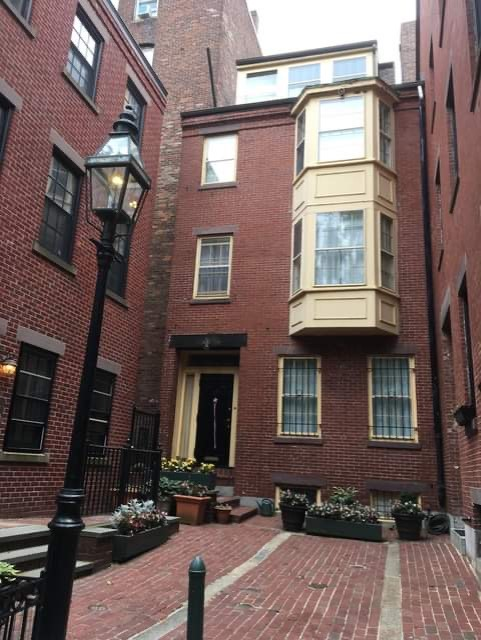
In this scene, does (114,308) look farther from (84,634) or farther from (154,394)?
(84,634)

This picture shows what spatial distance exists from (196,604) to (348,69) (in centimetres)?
1630

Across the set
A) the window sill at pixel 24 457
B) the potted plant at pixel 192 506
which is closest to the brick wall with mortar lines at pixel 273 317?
the potted plant at pixel 192 506

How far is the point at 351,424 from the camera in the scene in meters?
12.3

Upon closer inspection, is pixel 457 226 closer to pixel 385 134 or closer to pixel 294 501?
pixel 294 501

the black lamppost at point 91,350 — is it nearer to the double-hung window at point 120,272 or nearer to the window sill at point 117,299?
the window sill at point 117,299

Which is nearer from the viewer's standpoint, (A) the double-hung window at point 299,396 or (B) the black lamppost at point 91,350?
(B) the black lamppost at point 91,350

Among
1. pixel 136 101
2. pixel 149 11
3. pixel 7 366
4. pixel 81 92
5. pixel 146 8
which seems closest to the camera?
pixel 7 366

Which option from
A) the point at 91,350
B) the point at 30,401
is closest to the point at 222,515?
the point at 30,401

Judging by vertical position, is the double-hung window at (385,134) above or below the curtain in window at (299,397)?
above

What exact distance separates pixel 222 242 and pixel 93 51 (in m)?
5.70

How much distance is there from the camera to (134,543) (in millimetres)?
7148

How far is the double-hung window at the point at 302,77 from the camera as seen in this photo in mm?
16422

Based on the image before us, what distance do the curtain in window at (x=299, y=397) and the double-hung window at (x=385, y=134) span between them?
583 cm

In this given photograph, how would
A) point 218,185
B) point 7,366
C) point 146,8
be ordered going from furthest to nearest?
point 146,8 < point 218,185 < point 7,366
